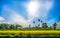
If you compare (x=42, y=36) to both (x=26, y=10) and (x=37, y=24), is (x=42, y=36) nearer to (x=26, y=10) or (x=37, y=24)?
(x=37, y=24)

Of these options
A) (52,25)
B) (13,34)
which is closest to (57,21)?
(52,25)

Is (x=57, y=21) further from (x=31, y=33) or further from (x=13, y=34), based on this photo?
(x=13, y=34)

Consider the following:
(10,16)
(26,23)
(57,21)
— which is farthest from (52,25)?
(10,16)

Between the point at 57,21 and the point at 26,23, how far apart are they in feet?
2.99

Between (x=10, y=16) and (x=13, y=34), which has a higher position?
(x=10, y=16)

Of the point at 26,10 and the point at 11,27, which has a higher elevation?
the point at 26,10

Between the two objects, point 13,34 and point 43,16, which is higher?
point 43,16

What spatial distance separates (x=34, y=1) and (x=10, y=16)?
827 millimetres

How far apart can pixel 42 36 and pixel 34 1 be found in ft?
3.46

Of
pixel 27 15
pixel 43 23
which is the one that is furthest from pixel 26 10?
pixel 43 23

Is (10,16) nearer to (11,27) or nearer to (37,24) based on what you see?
(11,27)

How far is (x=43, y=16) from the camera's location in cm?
772

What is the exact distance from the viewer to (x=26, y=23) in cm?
773

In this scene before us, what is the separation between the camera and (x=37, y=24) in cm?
775
